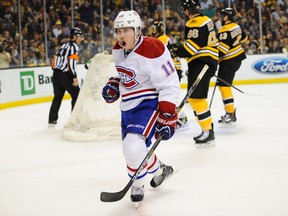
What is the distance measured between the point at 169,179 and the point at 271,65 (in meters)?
8.21

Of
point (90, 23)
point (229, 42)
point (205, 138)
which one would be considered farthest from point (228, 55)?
point (90, 23)

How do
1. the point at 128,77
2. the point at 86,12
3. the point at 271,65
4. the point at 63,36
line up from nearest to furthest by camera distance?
the point at 128,77
the point at 63,36
the point at 86,12
the point at 271,65

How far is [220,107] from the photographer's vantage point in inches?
322

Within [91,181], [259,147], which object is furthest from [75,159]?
[259,147]

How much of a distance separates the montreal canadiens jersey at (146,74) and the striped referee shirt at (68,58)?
3.47 meters

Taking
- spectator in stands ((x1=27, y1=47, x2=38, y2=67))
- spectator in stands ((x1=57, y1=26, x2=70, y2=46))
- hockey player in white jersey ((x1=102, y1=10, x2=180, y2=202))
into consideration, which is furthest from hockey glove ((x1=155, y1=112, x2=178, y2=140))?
spectator in stands ((x1=57, y1=26, x2=70, y2=46))

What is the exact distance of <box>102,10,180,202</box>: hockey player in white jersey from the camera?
3246 mm

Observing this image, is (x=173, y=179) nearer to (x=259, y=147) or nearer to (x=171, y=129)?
(x=171, y=129)

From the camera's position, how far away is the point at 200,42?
5.14 m

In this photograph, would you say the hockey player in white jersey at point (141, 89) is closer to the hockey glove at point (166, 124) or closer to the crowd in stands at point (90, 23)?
the hockey glove at point (166, 124)

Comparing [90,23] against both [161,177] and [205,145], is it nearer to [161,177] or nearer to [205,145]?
[205,145]

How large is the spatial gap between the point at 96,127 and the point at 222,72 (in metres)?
1.63

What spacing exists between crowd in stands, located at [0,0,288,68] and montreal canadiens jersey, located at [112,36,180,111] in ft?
19.9

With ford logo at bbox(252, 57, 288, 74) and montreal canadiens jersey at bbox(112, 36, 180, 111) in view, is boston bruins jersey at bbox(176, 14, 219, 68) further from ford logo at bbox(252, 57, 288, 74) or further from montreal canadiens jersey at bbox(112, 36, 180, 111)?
ford logo at bbox(252, 57, 288, 74)
